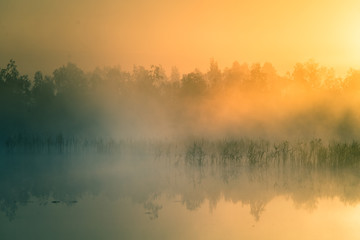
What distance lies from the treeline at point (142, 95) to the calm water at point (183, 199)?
19.2 metres

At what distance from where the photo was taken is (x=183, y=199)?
936cm

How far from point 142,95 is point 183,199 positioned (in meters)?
31.8

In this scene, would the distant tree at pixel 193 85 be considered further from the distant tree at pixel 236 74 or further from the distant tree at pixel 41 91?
the distant tree at pixel 41 91

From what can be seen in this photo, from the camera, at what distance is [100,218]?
779 centimetres

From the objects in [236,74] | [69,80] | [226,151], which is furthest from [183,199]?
[236,74]

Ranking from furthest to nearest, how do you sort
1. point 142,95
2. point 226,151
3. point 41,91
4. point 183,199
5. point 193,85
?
point 142,95 < point 193,85 < point 41,91 < point 226,151 < point 183,199

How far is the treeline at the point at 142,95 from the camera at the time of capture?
34406 millimetres

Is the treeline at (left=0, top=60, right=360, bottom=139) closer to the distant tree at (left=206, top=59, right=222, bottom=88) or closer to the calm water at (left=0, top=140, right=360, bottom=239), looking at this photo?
the distant tree at (left=206, top=59, right=222, bottom=88)

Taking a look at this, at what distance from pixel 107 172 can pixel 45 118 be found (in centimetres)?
2299

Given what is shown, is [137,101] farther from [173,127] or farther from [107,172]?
[107,172]

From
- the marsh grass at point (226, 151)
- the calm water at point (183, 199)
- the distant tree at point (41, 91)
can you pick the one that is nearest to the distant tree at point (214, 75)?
the distant tree at point (41, 91)

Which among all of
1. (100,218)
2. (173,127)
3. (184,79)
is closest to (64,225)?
(100,218)

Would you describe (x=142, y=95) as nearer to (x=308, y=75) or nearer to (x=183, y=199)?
(x=308, y=75)

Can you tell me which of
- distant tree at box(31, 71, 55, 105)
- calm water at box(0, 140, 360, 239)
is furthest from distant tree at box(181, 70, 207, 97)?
calm water at box(0, 140, 360, 239)
